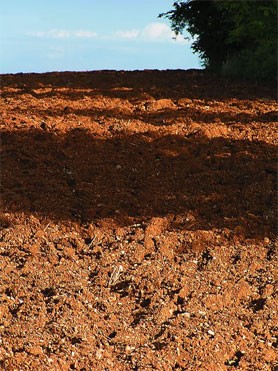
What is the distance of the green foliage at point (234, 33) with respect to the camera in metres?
10.4

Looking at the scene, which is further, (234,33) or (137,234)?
(234,33)

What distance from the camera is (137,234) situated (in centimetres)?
513

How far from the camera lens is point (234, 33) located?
1043 centimetres

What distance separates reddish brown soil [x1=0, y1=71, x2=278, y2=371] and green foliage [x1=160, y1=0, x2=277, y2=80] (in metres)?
2.23

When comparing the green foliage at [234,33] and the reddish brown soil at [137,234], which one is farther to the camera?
the green foliage at [234,33]

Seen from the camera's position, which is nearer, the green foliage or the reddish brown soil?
the reddish brown soil

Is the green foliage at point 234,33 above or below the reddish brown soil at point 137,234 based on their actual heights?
above

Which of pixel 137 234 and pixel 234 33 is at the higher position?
pixel 234 33

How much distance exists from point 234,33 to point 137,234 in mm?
6311

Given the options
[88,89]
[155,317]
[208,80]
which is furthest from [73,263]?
[208,80]

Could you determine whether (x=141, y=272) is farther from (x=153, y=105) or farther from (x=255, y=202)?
(x=153, y=105)

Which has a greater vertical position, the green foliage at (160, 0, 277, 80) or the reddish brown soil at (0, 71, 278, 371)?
the green foliage at (160, 0, 277, 80)

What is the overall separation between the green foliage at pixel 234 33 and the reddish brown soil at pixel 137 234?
2.23m

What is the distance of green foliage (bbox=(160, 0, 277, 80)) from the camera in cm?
1037
